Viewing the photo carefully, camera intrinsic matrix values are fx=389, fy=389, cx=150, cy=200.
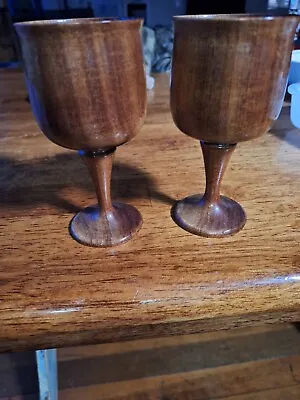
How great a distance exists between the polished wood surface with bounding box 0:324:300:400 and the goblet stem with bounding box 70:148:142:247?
569mm

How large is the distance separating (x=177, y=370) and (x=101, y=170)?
0.65m

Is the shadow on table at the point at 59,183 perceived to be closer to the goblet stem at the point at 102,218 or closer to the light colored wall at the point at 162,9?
the goblet stem at the point at 102,218

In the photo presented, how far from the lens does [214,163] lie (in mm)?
373

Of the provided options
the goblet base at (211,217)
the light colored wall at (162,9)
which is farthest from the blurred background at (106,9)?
the goblet base at (211,217)

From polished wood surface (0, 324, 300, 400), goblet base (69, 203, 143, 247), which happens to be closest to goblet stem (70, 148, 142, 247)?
goblet base (69, 203, 143, 247)

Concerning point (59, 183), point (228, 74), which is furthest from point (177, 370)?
point (228, 74)

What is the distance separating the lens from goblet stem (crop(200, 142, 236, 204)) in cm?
36

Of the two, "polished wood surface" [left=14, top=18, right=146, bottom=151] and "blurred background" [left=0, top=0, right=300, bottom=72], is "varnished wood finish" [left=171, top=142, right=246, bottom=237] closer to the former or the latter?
"polished wood surface" [left=14, top=18, right=146, bottom=151]

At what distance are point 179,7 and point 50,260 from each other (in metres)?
1.97

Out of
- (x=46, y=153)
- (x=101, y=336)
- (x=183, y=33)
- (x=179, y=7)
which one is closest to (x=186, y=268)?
(x=101, y=336)

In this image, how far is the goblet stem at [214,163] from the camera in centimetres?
36

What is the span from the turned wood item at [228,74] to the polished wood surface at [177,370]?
0.65 meters

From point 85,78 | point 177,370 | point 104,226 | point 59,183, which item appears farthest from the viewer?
point 177,370

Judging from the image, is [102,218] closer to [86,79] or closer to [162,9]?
[86,79]
